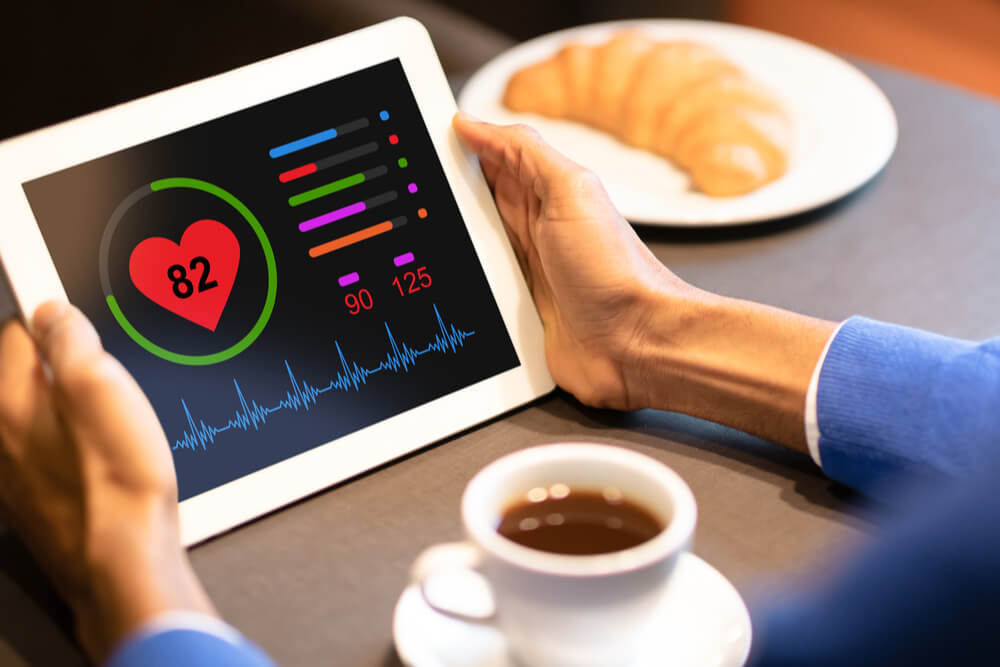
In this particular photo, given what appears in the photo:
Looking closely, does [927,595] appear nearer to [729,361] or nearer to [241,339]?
[729,361]

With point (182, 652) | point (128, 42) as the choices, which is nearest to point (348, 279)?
point (182, 652)

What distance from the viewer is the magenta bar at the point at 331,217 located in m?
0.77

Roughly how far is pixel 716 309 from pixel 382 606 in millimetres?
365

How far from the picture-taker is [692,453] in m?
0.77

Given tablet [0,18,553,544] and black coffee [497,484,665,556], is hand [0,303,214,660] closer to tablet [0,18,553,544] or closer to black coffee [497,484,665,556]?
tablet [0,18,553,544]

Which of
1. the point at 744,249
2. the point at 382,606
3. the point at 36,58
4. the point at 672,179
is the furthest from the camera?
the point at 36,58

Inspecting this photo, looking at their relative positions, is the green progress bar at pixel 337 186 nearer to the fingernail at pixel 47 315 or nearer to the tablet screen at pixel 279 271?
the tablet screen at pixel 279 271

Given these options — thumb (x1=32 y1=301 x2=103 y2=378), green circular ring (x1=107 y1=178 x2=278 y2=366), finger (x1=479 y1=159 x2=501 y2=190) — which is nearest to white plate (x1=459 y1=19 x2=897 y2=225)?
finger (x1=479 y1=159 x2=501 y2=190)

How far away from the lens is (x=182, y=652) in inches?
19.4

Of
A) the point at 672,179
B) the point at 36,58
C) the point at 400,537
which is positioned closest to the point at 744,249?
the point at 672,179

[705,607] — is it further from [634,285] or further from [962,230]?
[962,230]

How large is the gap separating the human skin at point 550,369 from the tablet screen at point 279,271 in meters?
0.06

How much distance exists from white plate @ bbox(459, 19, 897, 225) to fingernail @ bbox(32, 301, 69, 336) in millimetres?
586

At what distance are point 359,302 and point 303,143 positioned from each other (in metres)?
0.13
